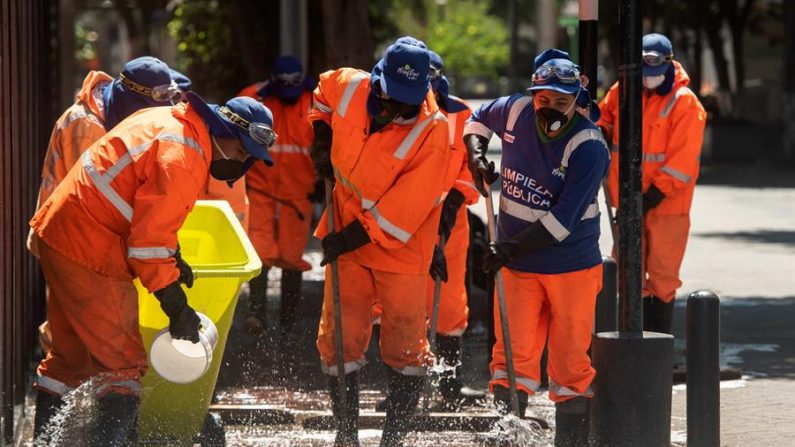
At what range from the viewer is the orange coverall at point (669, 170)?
8.55 meters

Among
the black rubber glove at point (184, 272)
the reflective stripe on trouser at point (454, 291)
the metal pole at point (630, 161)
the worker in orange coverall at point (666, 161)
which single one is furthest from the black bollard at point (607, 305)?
the black rubber glove at point (184, 272)

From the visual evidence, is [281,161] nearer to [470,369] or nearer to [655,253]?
[470,369]

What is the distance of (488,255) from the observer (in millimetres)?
6625

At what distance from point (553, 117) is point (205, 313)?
1.69 meters

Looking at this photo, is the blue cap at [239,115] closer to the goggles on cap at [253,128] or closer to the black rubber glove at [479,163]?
the goggles on cap at [253,128]

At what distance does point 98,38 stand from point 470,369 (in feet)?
204

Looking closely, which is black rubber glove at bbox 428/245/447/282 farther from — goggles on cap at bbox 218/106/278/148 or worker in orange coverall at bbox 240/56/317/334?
worker in orange coverall at bbox 240/56/317/334

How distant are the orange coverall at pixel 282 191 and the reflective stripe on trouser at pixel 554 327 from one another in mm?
3253

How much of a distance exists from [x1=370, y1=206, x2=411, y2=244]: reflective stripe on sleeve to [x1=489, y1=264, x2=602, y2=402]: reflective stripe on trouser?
477 mm

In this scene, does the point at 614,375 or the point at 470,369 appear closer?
the point at 614,375

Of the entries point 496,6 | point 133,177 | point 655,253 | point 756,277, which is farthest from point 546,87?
point 496,6

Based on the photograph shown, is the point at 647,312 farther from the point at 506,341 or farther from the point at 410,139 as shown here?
the point at 410,139

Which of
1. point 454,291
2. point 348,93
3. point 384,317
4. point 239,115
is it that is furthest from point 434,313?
point 239,115

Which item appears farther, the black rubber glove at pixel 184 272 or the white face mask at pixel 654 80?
the white face mask at pixel 654 80
